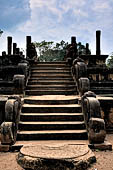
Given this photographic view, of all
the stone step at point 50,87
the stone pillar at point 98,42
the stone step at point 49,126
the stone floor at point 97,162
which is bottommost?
the stone floor at point 97,162

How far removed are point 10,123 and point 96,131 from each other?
209 centimetres

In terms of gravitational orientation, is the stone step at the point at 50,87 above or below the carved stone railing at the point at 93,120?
above

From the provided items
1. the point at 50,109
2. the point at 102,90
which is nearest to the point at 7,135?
the point at 50,109

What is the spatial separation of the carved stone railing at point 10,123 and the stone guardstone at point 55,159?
80 cm

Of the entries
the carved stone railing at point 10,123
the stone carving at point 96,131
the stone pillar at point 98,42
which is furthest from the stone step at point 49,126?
the stone pillar at point 98,42

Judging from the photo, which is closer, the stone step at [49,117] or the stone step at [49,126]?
the stone step at [49,126]

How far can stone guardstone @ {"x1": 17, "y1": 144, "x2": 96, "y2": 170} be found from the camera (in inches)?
138

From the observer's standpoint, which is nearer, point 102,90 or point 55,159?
point 55,159

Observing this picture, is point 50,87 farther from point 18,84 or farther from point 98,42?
point 98,42

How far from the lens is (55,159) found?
352 centimetres

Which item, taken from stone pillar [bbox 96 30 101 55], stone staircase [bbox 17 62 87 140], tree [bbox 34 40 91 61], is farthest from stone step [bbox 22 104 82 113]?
tree [bbox 34 40 91 61]

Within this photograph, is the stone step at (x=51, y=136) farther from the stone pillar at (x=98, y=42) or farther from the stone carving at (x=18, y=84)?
the stone pillar at (x=98, y=42)

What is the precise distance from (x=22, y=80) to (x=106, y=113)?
3.10 meters

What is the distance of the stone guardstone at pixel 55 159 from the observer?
3510mm
